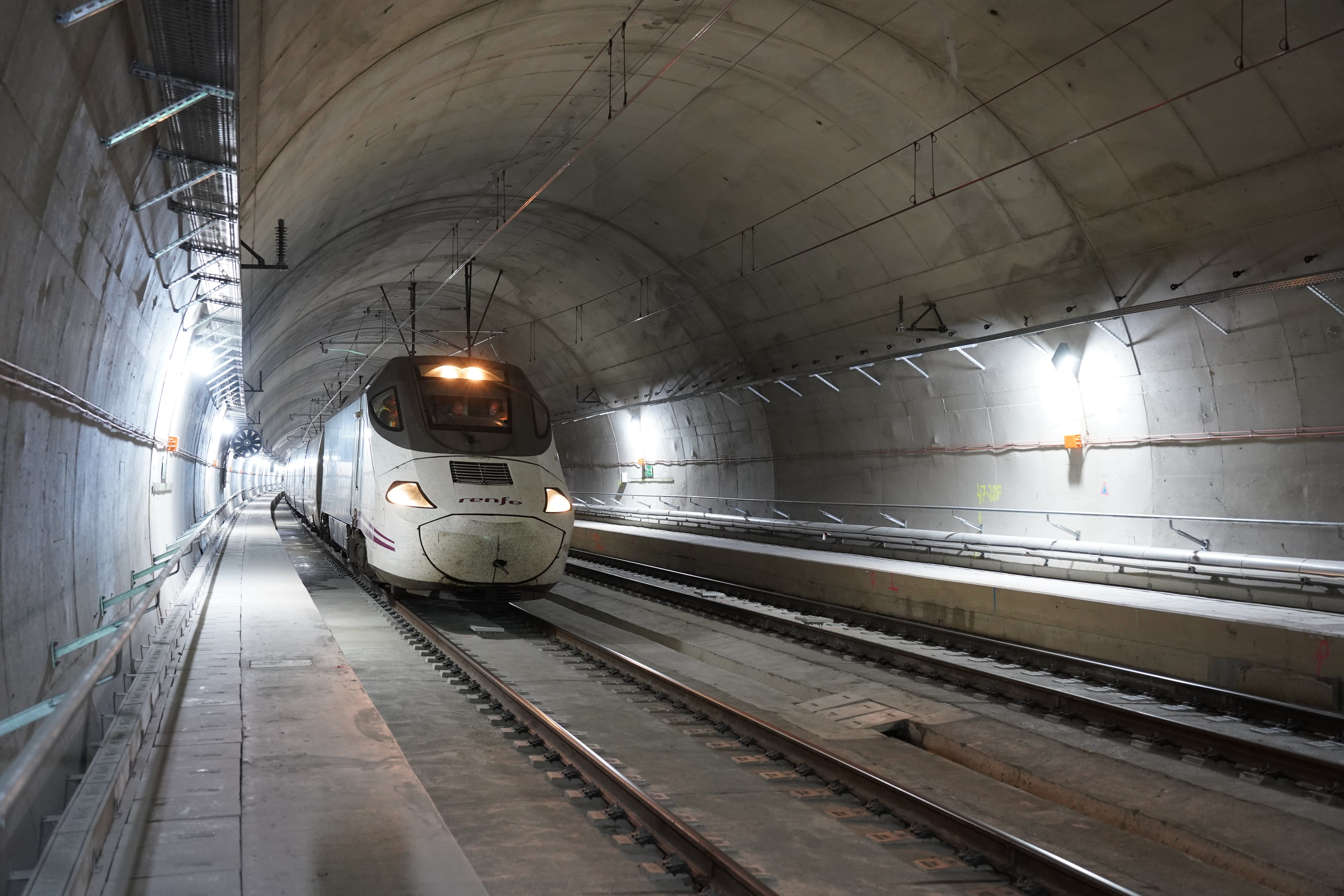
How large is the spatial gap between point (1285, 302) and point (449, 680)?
399 inches

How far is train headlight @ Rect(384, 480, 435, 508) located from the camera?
37.6 feet

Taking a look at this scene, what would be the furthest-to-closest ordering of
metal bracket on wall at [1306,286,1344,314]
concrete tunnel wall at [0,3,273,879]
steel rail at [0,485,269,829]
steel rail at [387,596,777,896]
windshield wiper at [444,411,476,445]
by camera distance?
1. windshield wiper at [444,411,476,445]
2. metal bracket on wall at [1306,286,1344,314]
3. concrete tunnel wall at [0,3,273,879]
4. steel rail at [387,596,777,896]
5. steel rail at [0,485,269,829]

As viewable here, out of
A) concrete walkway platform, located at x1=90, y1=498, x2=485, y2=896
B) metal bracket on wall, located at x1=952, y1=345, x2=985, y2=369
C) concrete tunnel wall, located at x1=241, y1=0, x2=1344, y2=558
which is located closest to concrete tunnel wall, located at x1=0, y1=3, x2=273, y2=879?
concrete walkway platform, located at x1=90, y1=498, x2=485, y2=896

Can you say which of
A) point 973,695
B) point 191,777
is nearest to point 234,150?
point 191,777

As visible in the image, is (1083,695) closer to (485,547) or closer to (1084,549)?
(1084,549)

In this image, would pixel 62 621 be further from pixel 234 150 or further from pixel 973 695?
pixel 973 695

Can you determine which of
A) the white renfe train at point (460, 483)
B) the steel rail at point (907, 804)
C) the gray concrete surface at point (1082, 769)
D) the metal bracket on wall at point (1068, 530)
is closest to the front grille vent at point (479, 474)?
the white renfe train at point (460, 483)

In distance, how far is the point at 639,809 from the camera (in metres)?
5.70

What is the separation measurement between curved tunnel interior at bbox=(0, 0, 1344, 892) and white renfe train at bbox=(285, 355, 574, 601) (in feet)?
9.17

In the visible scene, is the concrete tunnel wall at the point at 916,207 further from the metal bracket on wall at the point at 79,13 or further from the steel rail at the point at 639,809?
the steel rail at the point at 639,809

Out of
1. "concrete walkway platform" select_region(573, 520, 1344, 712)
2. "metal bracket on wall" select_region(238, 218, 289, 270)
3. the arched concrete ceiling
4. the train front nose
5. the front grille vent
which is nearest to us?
"concrete walkway platform" select_region(573, 520, 1344, 712)

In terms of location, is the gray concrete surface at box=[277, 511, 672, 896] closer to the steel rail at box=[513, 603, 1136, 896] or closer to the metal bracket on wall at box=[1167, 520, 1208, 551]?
the steel rail at box=[513, 603, 1136, 896]

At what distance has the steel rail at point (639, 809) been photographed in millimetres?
4691

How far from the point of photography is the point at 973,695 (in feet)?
30.6
